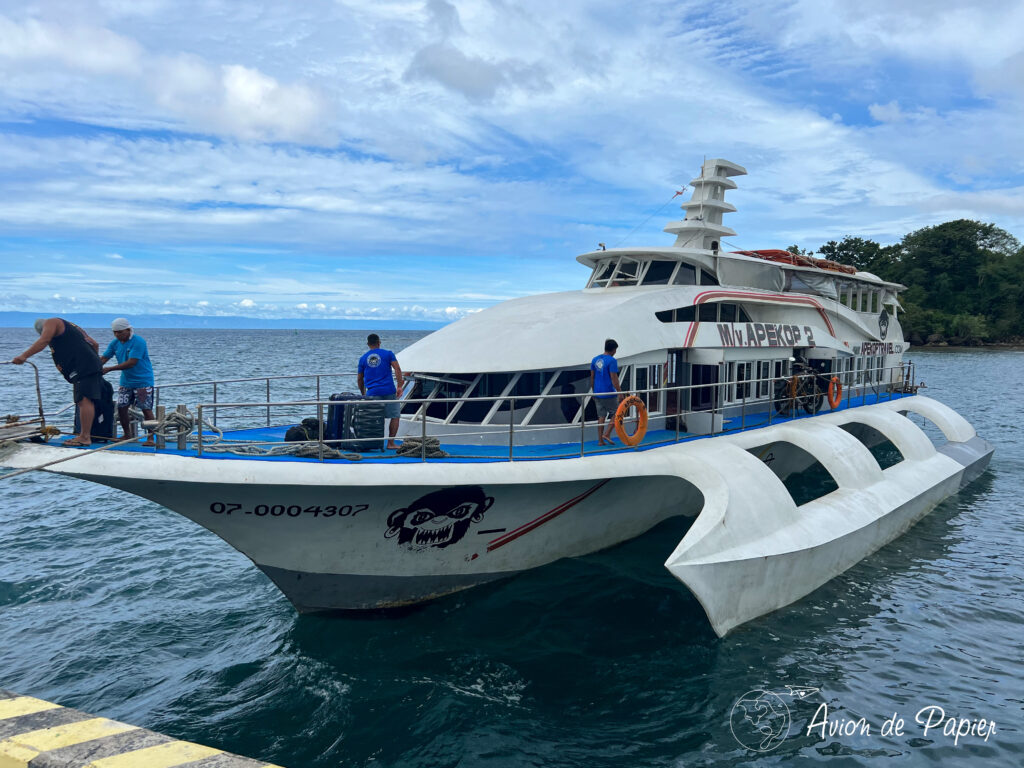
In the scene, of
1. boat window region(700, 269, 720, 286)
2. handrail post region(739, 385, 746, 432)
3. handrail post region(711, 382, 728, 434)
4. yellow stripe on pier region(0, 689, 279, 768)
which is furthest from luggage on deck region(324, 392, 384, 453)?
boat window region(700, 269, 720, 286)

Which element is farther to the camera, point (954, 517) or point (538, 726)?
point (954, 517)

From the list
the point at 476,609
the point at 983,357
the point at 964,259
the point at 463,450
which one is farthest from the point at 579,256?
the point at 964,259

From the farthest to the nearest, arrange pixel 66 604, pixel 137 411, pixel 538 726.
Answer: pixel 66 604 → pixel 137 411 → pixel 538 726

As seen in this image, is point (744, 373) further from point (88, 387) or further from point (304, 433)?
point (88, 387)

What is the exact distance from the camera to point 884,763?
7035 mm

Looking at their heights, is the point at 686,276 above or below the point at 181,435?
above

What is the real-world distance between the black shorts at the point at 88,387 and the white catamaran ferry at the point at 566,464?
0.66 m

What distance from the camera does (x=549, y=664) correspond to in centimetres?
861

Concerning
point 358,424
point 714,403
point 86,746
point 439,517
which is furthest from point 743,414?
point 86,746

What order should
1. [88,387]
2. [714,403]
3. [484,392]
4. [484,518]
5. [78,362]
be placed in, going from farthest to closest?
[714,403] → [484,392] → [484,518] → [88,387] → [78,362]

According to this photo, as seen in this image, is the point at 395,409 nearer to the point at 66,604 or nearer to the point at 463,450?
the point at 463,450

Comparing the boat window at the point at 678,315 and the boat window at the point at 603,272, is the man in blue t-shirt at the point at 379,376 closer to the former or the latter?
the boat window at the point at 678,315

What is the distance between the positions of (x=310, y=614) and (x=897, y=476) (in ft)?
38.0

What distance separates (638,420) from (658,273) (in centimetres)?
539
